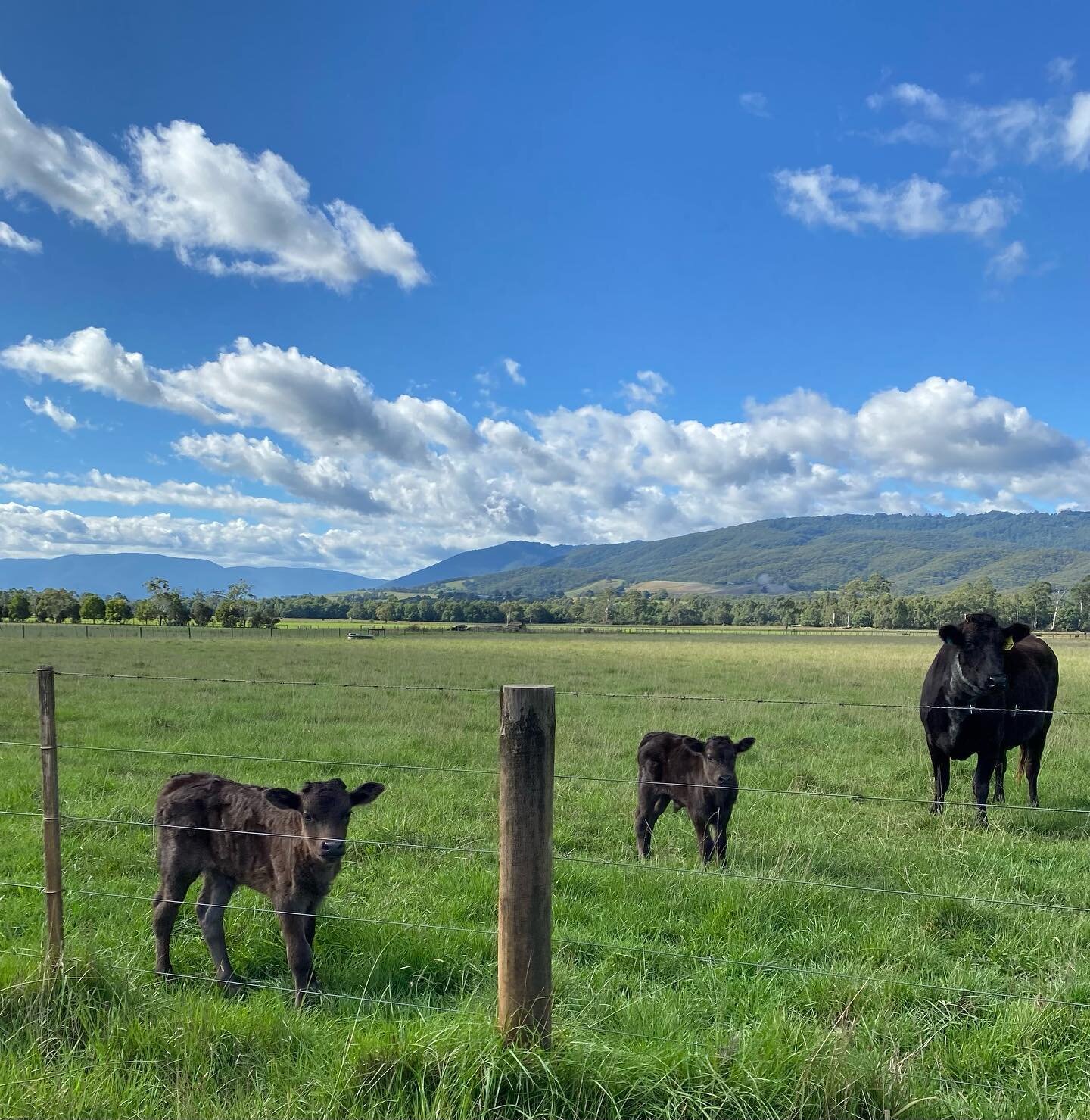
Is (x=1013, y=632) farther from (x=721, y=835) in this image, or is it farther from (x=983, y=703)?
(x=721, y=835)

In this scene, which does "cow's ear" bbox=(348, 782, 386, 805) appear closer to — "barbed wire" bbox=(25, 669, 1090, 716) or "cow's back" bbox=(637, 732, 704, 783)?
"barbed wire" bbox=(25, 669, 1090, 716)

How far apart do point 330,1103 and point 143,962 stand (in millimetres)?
2444

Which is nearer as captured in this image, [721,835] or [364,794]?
[364,794]

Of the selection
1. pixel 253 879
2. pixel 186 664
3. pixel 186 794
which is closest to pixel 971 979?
pixel 253 879

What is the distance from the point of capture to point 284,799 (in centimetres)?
456

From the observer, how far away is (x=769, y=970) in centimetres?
483

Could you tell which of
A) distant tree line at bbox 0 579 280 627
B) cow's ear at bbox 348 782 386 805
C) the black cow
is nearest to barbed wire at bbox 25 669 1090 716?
the black cow

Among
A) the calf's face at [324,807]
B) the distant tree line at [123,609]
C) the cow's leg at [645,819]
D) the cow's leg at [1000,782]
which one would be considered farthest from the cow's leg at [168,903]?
the distant tree line at [123,609]

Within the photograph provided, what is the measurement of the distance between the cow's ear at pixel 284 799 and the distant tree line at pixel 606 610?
87.5 m

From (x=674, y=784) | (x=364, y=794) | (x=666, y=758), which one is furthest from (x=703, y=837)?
(x=364, y=794)

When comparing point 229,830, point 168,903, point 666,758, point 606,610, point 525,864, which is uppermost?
point 525,864

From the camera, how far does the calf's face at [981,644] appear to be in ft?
29.7

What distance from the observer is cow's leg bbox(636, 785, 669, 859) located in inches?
289

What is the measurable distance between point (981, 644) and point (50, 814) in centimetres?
951
